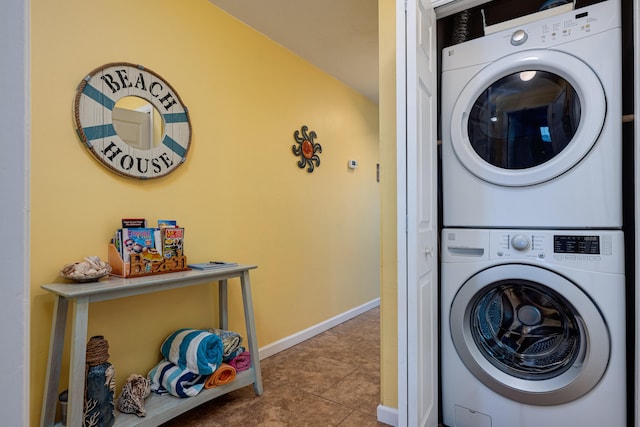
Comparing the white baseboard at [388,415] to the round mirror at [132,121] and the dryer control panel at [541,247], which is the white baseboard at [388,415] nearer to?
the dryer control panel at [541,247]

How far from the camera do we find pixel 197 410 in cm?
179

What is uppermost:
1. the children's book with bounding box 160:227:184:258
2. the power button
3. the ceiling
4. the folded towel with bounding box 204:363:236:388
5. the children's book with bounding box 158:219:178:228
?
the ceiling

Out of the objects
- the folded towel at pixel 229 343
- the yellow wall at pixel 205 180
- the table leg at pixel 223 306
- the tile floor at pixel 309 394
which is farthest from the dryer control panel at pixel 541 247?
the yellow wall at pixel 205 180

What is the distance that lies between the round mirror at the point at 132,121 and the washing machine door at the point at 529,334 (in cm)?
166

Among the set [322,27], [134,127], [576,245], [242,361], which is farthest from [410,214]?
[322,27]

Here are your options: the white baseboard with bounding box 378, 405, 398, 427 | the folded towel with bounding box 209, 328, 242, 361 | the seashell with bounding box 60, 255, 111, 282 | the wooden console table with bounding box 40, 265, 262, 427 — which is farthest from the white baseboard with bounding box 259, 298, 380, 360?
the seashell with bounding box 60, 255, 111, 282

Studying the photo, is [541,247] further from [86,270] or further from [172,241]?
[86,270]

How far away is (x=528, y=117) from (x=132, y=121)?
1.85 metres

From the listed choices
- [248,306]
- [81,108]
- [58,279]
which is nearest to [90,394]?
[58,279]

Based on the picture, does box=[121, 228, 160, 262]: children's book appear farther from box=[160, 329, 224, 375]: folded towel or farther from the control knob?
the control knob

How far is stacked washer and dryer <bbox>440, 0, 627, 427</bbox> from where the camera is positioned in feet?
4.07

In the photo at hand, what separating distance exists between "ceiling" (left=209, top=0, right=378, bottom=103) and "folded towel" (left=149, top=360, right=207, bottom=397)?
214 centimetres

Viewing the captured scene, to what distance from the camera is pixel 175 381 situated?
1.63 meters

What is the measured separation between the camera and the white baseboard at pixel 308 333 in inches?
98.6
